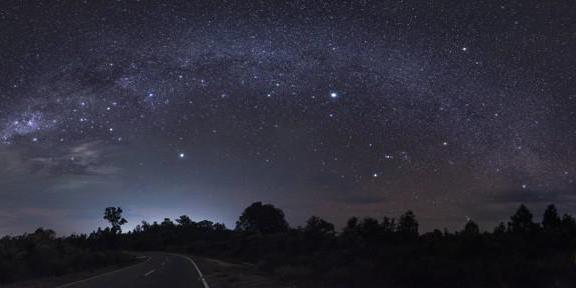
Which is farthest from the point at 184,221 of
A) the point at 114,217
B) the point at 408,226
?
the point at 408,226

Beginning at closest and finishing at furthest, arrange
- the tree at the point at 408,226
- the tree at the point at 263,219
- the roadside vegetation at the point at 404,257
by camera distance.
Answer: the roadside vegetation at the point at 404,257, the tree at the point at 408,226, the tree at the point at 263,219

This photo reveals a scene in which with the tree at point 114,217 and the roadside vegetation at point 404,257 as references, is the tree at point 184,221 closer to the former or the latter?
the tree at point 114,217

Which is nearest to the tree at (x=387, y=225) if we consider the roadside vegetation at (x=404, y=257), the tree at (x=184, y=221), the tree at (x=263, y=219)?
the roadside vegetation at (x=404, y=257)

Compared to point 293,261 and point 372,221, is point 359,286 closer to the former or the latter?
point 293,261

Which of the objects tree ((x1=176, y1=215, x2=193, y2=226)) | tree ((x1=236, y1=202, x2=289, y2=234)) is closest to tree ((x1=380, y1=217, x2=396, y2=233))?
tree ((x1=236, y1=202, x2=289, y2=234))

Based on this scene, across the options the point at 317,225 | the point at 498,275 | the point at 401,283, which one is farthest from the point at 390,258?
the point at 317,225

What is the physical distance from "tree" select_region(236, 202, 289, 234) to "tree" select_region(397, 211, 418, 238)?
52.8 metres

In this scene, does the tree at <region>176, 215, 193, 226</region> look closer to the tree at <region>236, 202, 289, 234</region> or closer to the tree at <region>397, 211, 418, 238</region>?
the tree at <region>236, 202, 289, 234</region>

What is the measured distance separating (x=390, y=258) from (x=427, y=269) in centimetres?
663

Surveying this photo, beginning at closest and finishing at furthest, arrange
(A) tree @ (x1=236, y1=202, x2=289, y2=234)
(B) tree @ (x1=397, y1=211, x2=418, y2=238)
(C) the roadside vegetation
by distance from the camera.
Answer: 1. (C) the roadside vegetation
2. (B) tree @ (x1=397, y1=211, x2=418, y2=238)
3. (A) tree @ (x1=236, y1=202, x2=289, y2=234)

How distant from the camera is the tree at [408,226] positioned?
51513 mm

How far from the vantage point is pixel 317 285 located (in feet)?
58.9

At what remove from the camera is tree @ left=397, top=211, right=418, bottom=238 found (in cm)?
5151

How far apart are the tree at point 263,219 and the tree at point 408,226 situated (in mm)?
52752
